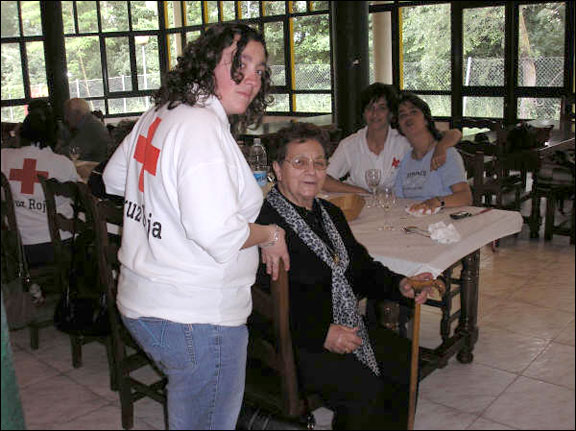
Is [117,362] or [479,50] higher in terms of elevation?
[479,50]

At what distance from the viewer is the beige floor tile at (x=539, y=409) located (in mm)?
1066

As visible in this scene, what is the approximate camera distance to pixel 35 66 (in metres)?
11.1

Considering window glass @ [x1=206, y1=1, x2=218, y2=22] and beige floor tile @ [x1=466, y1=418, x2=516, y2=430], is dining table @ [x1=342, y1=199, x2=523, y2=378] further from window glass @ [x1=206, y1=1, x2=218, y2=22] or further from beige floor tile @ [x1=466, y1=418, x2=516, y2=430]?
window glass @ [x1=206, y1=1, x2=218, y2=22]

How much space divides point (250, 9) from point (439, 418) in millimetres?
10252

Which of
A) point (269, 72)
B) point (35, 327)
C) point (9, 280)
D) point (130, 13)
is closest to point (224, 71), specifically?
point (269, 72)

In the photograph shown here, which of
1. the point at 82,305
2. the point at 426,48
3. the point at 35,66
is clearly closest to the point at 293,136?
the point at 82,305

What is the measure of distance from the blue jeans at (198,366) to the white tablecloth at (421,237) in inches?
33.4

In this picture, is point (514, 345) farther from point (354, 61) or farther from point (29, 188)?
point (354, 61)

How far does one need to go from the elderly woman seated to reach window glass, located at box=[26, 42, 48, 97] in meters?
9.90

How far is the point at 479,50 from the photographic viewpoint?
8.09 meters

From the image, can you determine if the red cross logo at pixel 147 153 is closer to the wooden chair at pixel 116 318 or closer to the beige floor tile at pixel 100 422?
the beige floor tile at pixel 100 422

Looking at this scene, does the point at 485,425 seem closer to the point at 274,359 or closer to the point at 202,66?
the point at 274,359

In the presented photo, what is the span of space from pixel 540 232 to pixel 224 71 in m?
3.80

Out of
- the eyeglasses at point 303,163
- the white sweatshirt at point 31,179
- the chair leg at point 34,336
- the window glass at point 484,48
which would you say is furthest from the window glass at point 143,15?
the eyeglasses at point 303,163
